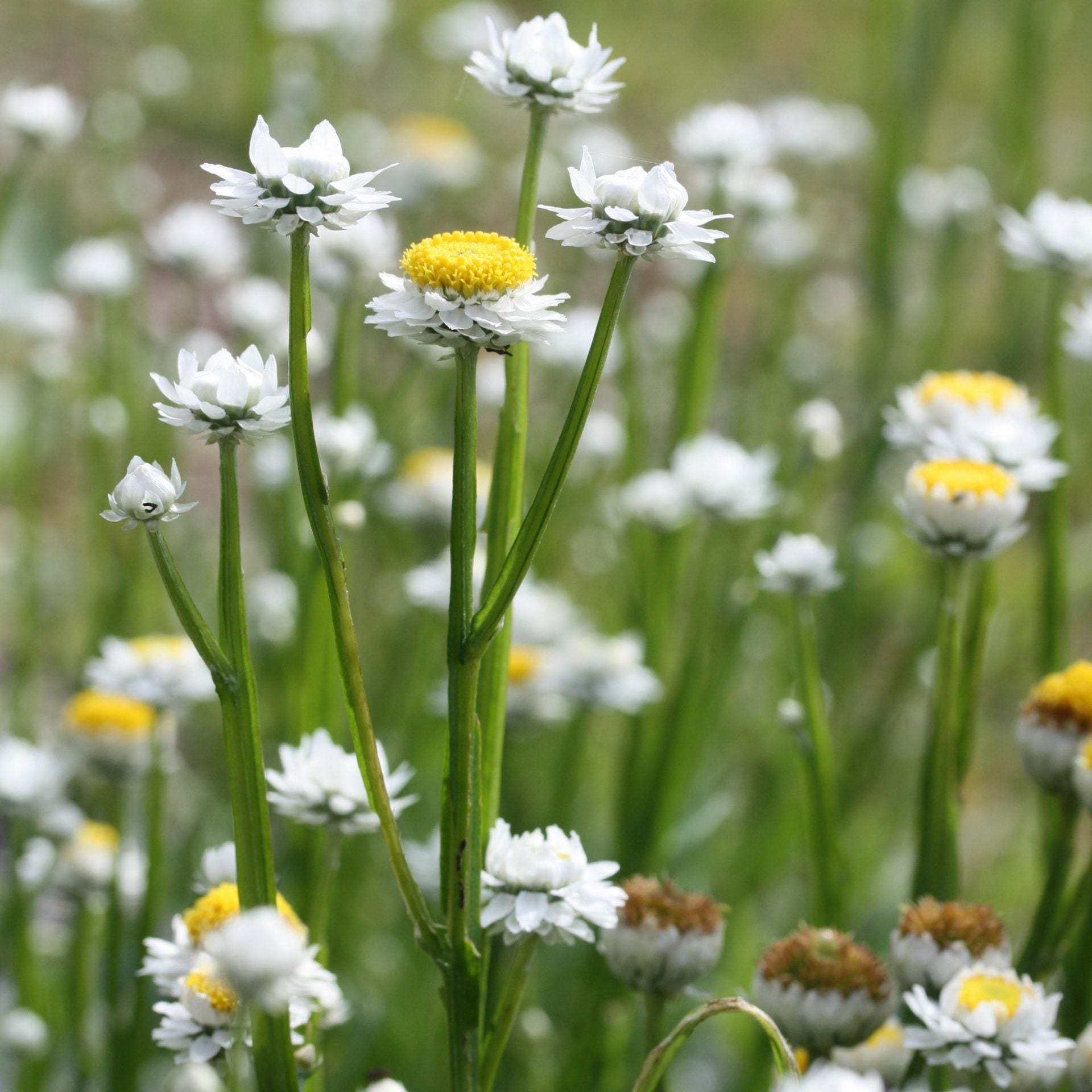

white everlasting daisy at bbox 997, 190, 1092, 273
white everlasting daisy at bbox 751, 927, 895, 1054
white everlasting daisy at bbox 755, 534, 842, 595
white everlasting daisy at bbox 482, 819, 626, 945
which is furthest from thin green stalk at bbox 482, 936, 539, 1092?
white everlasting daisy at bbox 997, 190, 1092, 273

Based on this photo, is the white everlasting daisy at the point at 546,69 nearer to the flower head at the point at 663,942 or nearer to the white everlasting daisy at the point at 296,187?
the white everlasting daisy at the point at 296,187

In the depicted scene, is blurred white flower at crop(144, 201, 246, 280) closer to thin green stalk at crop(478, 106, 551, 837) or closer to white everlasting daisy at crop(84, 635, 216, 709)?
white everlasting daisy at crop(84, 635, 216, 709)

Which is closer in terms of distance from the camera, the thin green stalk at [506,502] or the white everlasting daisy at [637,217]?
the white everlasting daisy at [637,217]

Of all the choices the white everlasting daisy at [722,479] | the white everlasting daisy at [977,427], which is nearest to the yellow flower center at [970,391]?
the white everlasting daisy at [977,427]

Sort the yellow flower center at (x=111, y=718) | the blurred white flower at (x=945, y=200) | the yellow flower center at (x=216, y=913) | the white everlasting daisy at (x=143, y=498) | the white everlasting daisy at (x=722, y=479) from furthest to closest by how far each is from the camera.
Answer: the blurred white flower at (x=945, y=200) → the white everlasting daisy at (x=722, y=479) → the yellow flower center at (x=111, y=718) → the yellow flower center at (x=216, y=913) → the white everlasting daisy at (x=143, y=498)

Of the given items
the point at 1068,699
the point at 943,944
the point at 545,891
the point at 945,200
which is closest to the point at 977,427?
the point at 1068,699

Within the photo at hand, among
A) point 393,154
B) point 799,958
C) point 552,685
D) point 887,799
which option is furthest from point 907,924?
point 393,154

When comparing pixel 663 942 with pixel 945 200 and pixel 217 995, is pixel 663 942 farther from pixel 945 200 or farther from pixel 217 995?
pixel 945 200
